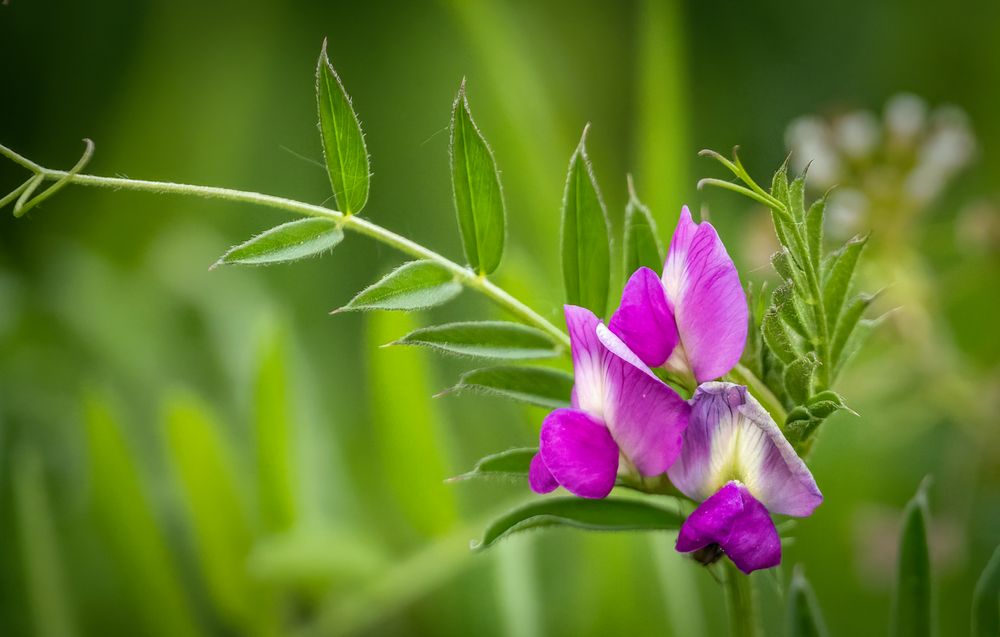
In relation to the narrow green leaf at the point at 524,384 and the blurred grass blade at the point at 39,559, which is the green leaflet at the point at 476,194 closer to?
the narrow green leaf at the point at 524,384

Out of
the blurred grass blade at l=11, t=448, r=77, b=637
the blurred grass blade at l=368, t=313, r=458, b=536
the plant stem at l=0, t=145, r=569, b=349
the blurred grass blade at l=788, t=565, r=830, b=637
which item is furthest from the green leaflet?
the blurred grass blade at l=11, t=448, r=77, b=637

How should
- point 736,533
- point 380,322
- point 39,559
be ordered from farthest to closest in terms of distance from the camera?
1. point 39,559
2. point 380,322
3. point 736,533

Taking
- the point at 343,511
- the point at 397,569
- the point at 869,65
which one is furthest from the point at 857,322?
the point at 869,65

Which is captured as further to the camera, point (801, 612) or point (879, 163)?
point (879, 163)

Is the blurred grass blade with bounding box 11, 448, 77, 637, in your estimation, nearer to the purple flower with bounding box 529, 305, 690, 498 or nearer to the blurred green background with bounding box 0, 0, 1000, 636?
the blurred green background with bounding box 0, 0, 1000, 636

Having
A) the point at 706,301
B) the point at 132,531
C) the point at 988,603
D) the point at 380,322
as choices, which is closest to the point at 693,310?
the point at 706,301

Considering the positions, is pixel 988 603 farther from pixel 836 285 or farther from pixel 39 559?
pixel 39 559
